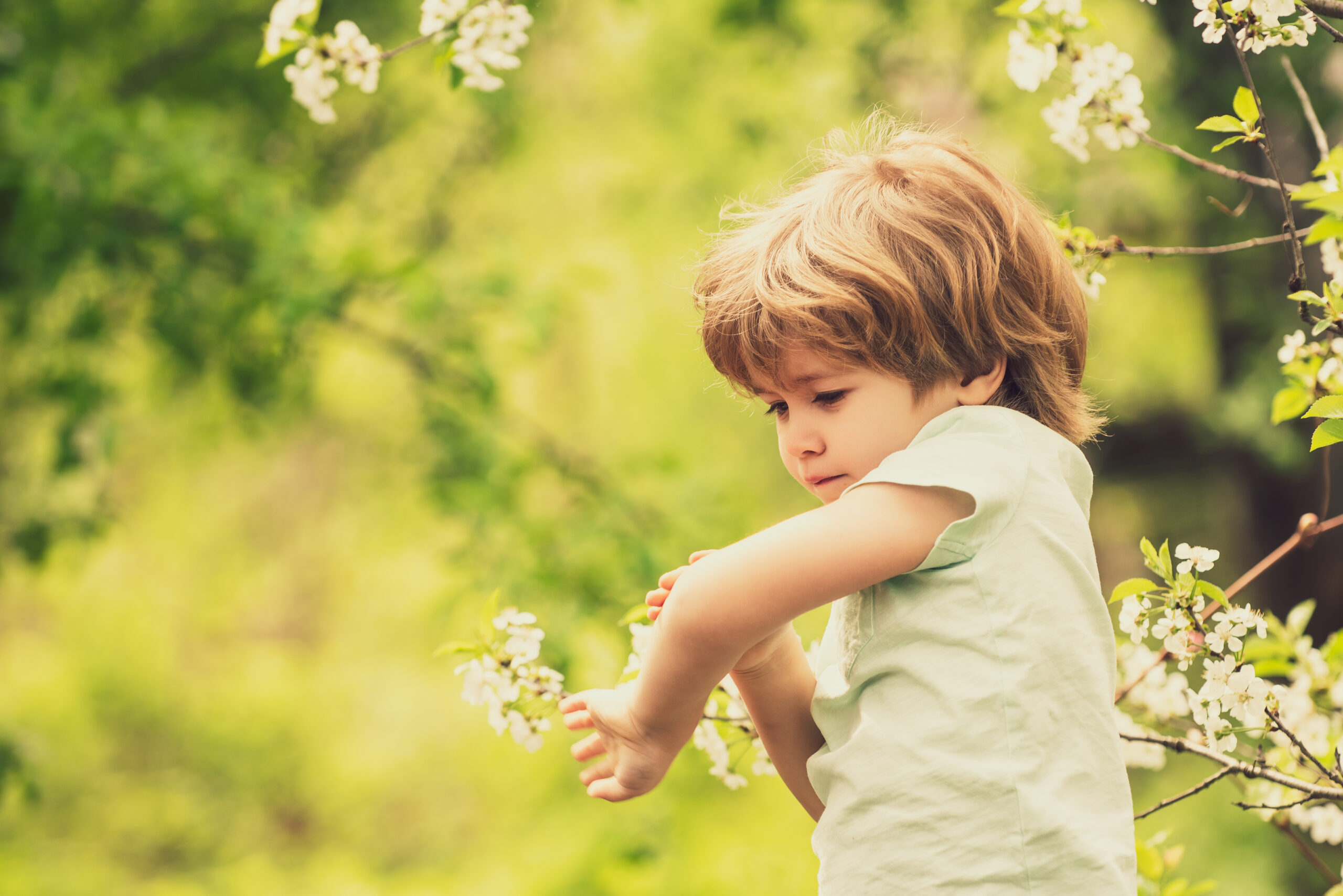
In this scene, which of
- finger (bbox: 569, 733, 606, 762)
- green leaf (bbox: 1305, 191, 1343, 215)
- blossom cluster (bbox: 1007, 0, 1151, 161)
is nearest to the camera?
green leaf (bbox: 1305, 191, 1343, 215)

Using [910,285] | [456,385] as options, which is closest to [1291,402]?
[910,285]

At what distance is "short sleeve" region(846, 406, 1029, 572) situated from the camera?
36.2 inches

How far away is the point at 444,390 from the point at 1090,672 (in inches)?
121

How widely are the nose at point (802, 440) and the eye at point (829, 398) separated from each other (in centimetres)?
3

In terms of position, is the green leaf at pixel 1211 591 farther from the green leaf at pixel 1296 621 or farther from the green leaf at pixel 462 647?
the green leaf at pixel 462 647

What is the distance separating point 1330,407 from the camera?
1.03 metres

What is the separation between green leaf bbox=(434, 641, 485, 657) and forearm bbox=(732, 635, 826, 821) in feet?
1.13

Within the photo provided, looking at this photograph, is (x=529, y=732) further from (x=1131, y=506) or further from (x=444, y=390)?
(x=1131, y=506)

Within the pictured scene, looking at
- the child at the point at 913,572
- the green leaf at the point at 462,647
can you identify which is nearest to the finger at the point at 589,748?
the child at the point at 913,572

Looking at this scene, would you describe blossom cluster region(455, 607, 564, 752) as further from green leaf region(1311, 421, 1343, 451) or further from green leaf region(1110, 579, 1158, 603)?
green leaf region(1311, 421, 1343, 451)

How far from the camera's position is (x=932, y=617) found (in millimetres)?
957

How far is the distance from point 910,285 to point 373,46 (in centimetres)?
94

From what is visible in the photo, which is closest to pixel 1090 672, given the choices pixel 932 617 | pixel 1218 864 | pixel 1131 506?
pixel 932 617

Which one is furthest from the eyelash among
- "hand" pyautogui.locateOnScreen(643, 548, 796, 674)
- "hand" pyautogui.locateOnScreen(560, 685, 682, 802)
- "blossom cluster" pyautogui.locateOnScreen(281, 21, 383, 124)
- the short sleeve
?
"blossom cluster" pyautogui.locateOnScreen(281, 21, 383, 124)
